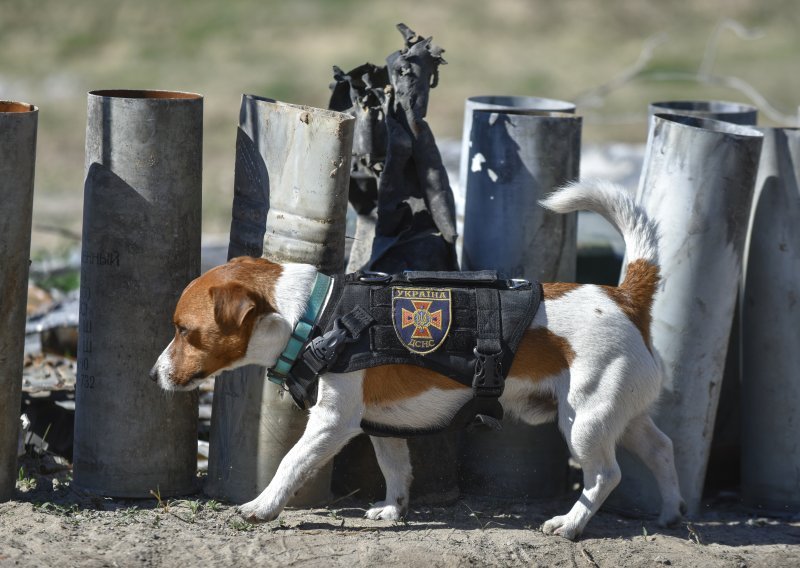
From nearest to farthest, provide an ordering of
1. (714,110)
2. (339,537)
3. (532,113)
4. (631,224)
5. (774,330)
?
1. (339,537)
2. (631,224)
3. (774,330)
4. (532,113)
5. (714,110)

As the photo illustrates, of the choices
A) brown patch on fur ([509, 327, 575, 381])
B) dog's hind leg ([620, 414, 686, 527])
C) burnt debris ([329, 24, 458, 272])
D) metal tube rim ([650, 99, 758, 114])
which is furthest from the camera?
metal tube rim ([650, 99, 758, 114])

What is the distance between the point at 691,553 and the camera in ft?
16.1

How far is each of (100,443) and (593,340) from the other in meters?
2.41

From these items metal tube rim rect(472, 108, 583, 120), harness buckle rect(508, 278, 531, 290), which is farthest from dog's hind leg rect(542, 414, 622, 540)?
metal tube rim rect(472, 108, 583, 120)

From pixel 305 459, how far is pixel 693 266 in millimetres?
2145

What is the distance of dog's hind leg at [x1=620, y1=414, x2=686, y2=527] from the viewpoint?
16.9 feet

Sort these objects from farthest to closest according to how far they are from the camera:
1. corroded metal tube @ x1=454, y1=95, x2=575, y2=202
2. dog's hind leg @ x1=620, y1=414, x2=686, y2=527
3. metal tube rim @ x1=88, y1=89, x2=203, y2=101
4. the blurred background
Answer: the blurred background < corroded metal tube @ x1=454, y1=95, x2=575, y2=202 < dog's hind leg @ x1=620, y1=414, x2=686, y2=527 < metal tube rim @ x1=88, y1=89, x2=203, y2=101

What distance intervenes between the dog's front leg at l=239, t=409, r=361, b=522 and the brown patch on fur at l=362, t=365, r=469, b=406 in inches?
7.0

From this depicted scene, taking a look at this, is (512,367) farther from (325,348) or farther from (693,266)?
(693,266)

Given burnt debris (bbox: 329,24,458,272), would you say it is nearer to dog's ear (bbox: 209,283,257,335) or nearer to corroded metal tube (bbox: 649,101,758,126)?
dog's ear (bbox: 209,283,257,335)

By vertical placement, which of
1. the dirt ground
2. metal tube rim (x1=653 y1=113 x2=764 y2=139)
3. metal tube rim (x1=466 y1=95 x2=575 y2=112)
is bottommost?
the dirt ground

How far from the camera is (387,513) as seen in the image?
5.21 meters

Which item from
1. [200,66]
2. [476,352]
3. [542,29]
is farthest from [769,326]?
[542,29]

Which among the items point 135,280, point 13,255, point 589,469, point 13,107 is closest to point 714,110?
point 589,469
